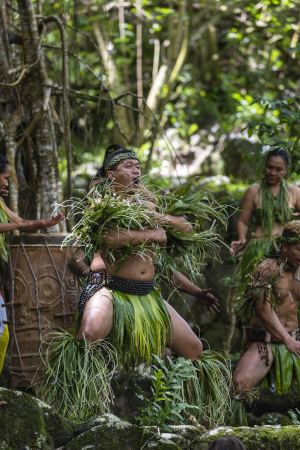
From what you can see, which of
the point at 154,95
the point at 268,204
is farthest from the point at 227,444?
the point at 154,95

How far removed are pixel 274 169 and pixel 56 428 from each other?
2.53 meters

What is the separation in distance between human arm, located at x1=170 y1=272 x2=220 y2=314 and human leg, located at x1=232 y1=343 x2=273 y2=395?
37 centimetres

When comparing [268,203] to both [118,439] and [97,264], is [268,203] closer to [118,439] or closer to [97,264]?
[97,264]

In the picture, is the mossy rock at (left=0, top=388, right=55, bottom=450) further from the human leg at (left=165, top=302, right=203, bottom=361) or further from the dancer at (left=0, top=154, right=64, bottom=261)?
the dancer at (left=0, top=154, right=64, bottom=261)

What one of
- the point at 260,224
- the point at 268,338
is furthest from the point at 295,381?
the point at 260,224

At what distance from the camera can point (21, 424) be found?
1.76 m

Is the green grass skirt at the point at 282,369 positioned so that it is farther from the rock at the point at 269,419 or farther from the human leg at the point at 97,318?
the human leg at the point at 97,318

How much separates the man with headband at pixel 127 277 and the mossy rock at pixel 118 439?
0.63 m

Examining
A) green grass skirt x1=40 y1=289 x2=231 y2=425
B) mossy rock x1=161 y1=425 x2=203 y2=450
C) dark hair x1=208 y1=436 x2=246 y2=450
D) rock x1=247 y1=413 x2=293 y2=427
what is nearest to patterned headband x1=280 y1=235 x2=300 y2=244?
green grass skirt x1=40 y1=289 x2=231 y2=425

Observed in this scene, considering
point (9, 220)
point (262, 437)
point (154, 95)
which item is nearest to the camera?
point (262, 437)

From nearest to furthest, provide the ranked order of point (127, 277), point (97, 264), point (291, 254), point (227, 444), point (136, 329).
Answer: point (227, 444), point (136, 329), point (127, 277), point (97, 264), point (291, 254)

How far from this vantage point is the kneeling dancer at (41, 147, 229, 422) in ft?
8.00

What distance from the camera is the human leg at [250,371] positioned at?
2.89m

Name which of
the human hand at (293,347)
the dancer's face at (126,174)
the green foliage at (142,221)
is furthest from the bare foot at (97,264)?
the human hand at (293,347)
